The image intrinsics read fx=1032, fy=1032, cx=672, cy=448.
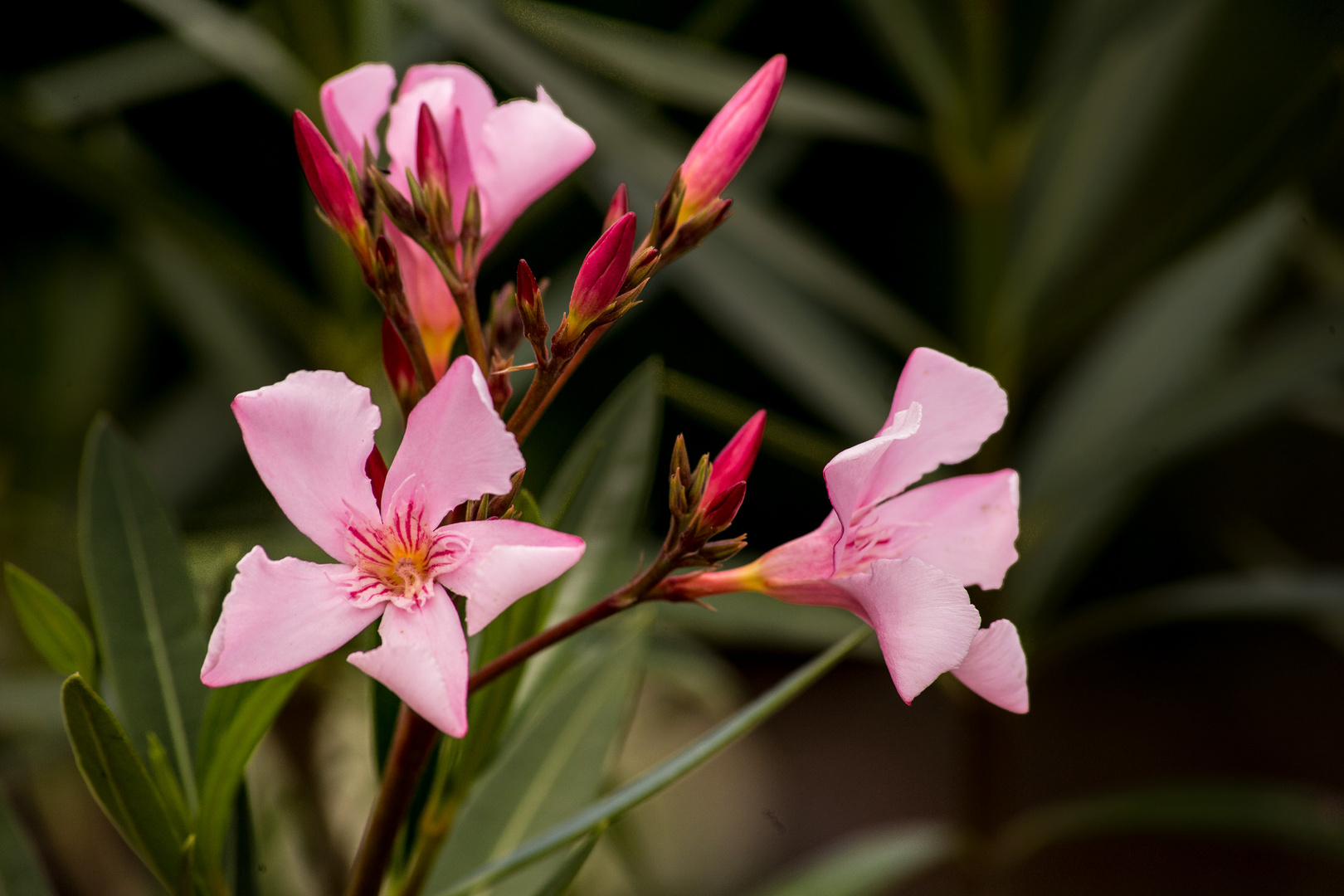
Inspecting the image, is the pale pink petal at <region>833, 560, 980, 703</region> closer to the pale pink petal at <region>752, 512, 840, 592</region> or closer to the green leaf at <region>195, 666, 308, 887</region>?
the pale pink petal at <region>752, 512, 840, 592</region>

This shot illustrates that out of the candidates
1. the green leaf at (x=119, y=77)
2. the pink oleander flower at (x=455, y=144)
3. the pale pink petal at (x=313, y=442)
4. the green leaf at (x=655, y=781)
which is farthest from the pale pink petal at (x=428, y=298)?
the green leaf at (x=119, y=77)

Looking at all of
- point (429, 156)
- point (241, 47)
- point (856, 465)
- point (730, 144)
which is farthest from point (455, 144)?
point (241, 47)

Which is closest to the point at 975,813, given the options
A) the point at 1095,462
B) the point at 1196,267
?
the point at 1095,462

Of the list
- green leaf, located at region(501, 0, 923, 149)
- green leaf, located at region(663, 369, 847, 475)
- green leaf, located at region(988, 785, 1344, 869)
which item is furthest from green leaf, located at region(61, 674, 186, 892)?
green leaf, located at region(988, 785, 1344, 869)


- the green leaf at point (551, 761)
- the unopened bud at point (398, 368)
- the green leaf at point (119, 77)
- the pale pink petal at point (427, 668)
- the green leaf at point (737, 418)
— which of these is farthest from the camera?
the green leaf at point (119, 77)

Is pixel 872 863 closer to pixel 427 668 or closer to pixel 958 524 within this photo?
pixel 958 524

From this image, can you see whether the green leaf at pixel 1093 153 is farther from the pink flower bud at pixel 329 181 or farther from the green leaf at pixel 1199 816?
the pink flower bud at pixel 329 181
